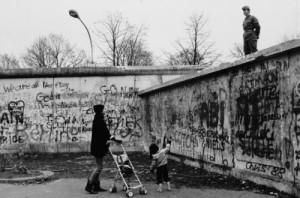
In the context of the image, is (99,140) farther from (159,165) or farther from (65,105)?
(65,105)

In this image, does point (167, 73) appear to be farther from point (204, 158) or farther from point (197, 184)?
point (197, 184)

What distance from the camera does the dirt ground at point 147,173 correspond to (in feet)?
28.1

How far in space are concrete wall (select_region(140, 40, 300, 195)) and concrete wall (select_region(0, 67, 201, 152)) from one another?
4.68m

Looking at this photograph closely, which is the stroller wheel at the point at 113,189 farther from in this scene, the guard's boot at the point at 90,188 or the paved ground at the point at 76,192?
the guard's boot at the point at 90,188

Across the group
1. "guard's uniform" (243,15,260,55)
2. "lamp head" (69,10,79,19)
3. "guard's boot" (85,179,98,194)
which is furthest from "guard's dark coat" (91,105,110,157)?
"lamp head" (69,10,79,19)

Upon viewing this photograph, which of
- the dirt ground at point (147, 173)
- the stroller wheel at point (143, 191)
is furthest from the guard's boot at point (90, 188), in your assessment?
the dirt ground at point (147, 173)

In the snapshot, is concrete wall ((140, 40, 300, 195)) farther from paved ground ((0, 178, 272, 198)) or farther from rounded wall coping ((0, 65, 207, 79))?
rounded wall coping ((0, 65, 207, 79))

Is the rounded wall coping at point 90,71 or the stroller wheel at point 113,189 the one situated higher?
the rounded wall coping at point 90,71

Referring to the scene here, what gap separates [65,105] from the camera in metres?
17.6

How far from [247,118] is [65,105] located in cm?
1042

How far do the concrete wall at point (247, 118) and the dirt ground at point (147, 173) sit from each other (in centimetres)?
23

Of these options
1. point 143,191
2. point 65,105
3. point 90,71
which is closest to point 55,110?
point 65,105

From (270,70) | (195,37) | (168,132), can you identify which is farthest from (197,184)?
(195,37)

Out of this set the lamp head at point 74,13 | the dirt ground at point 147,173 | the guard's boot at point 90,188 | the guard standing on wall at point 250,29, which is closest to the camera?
the guard's boot at point 90,188
